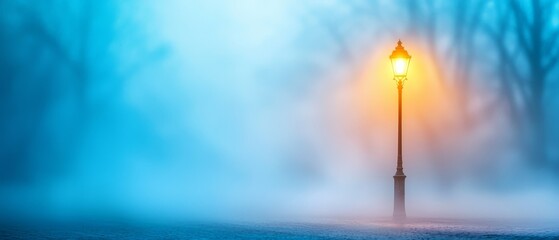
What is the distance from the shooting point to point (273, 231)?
47.9 feet

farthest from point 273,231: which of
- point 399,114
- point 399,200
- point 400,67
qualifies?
point 400,67

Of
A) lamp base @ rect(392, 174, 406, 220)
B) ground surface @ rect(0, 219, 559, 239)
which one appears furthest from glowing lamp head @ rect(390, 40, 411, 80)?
ground surface @ rect(0, 219, 559, 239)

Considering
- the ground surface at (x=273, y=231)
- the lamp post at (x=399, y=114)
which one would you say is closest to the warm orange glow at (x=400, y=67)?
the lamp post at (x=399, y=114)

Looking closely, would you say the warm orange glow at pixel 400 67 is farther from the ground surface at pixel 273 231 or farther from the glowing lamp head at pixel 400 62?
the ground surface at pixel 273 231

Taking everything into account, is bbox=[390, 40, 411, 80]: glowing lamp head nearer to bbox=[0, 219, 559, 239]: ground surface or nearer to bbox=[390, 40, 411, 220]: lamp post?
bbox=[390, 40, 411, 220]: lamp post

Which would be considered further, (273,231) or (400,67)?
(400,67)

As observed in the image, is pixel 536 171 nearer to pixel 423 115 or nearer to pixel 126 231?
pixel 423 115

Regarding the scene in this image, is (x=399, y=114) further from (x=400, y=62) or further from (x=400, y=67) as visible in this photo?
(x=400, y=62)

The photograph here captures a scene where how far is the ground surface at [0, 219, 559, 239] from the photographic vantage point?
1304cm

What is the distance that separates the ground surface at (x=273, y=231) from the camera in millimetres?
13039

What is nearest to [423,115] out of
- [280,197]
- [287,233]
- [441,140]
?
[441,140]

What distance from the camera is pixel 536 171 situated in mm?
33188

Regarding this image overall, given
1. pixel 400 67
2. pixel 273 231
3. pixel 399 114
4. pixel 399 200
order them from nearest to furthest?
pixel 273 231 < pixel 399 200 < pixel 399 114 < pixel 400 67

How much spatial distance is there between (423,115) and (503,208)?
27.2 feet
